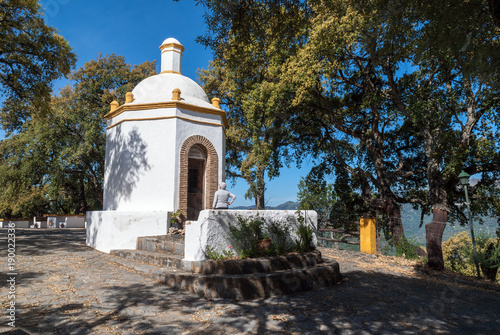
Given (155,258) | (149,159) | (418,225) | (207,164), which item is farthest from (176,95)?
(418,225)

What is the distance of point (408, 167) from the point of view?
547 inches

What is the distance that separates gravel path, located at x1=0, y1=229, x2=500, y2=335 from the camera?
368cm

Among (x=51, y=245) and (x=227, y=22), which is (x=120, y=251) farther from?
(x=227, y=22)

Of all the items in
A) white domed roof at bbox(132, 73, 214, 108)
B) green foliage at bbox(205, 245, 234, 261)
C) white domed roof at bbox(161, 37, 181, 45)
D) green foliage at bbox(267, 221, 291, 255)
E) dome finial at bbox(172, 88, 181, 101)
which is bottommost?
green foliage at bbox(205, 245, 234, 261)

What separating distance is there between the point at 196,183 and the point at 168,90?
3513 millimetres

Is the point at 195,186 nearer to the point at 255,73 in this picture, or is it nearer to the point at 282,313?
the point at 255,73

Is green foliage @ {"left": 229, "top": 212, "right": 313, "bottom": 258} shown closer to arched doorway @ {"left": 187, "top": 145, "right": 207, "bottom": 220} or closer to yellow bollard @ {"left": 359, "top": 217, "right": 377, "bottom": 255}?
yellow bollard @ {"left": 359, "top": 217, "right": 377, "bottom": 255}

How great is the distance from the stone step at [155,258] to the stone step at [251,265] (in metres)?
1.09

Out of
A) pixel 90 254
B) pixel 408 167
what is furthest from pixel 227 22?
pixel 408 167

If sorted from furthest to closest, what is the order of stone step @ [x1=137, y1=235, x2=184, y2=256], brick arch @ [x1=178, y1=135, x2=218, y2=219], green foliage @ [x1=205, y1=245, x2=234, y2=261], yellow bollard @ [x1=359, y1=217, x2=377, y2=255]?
yellow bollard @ [x1=359, y1=217, x2=377, y2=255]
brick arch @ [x1=178, y1=135, x2=218, y2=219]
stone step @ [x1=137, y1=235, x2=184, y2=256]
green foliage @ [x1=205, y1=245, x2=234, y2=261]

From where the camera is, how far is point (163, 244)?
7691 millimetres

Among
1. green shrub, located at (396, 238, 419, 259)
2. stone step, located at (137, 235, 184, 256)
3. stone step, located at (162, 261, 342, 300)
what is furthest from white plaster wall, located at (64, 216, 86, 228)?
green shrub, located at (396, 238, 419, 259)

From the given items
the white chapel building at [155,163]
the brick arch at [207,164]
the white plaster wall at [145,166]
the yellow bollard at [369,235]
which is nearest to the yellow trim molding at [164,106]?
the white chapel building at [155,163]

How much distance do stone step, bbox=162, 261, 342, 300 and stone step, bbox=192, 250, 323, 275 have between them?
0.17m
